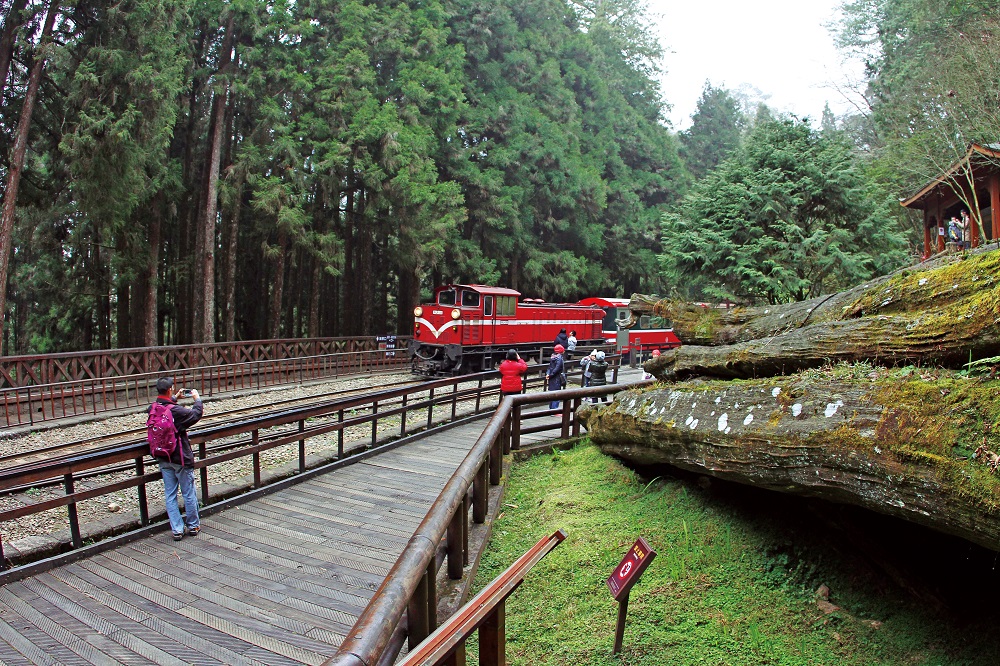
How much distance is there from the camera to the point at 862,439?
3160 mm

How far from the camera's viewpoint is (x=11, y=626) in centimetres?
408

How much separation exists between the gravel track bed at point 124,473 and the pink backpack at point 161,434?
1.02 ft

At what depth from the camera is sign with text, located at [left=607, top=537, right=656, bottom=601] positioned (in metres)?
3.27

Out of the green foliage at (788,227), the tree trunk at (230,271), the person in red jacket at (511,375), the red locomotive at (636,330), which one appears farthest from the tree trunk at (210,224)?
the red locomotive at (636,330)

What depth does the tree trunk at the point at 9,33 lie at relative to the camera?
14492 millimetres

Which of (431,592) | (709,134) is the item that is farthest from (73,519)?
(709,134)

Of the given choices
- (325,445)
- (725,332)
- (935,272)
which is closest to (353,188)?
(325,445)

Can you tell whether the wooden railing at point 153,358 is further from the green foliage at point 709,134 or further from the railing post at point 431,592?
the green foliage at point 709,134

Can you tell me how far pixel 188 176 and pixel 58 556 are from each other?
68.6ft

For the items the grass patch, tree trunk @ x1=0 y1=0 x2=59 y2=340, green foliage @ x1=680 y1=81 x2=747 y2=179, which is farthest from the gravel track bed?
green foliage @ x1=680 y1=81 x2=747 y2=179

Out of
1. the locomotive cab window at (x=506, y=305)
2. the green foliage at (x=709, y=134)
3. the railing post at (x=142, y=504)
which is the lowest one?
the railing post at (x=142, y=504)

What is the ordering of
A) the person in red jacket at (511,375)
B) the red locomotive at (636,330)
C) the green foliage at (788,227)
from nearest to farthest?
the person in red jacket at (511,375)
the green foliage at (788,227)
the red locomotive at (636,330)

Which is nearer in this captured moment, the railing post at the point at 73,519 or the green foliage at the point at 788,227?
the railing post at the point at 73,519

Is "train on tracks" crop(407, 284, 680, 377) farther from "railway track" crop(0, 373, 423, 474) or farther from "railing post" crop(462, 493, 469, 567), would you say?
"railing post" crop(462, 493, 469, 567)
